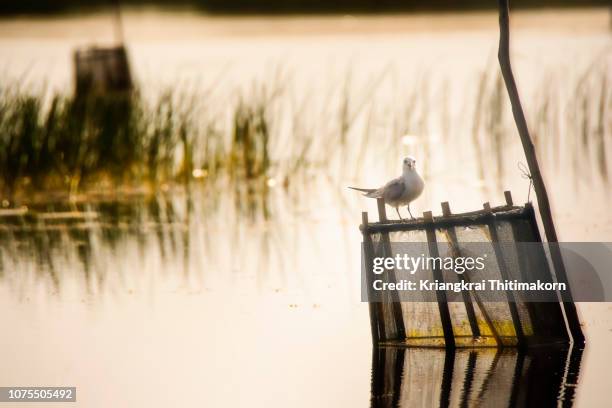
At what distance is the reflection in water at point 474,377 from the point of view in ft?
21.0

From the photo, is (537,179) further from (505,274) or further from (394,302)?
(394,302)

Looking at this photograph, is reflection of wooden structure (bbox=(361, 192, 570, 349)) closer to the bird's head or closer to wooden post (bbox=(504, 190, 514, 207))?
wooden post (bbox=(504, 190, 514, 207))

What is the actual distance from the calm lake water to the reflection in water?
1 centimetres

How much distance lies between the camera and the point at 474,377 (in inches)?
265

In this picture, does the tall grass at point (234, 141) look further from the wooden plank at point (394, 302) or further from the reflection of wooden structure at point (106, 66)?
the wooden plank at point (394, 302)

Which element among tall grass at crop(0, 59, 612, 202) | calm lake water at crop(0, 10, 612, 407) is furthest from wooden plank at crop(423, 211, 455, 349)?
tall grass at crop(0, 59, 612, 202)

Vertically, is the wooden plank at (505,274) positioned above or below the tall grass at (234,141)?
below

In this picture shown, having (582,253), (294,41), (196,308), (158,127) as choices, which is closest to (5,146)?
(158,127)

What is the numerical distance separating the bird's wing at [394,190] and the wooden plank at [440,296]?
3.51 feet

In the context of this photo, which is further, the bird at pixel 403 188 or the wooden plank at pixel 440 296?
the bird at pixel 403 188

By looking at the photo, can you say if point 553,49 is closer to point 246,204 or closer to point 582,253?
point 246,204

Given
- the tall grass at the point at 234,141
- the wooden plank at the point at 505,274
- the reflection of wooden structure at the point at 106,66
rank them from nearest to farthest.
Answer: the wooden plank at the point at 505,274
the tall grass at the point at 234,141
the reflection of wooden structure at the point at 106,66

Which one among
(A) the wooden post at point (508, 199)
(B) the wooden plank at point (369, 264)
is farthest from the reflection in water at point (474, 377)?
(A) the wooden post at point (508, 199)

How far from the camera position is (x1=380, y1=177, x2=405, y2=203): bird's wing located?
8.23m
